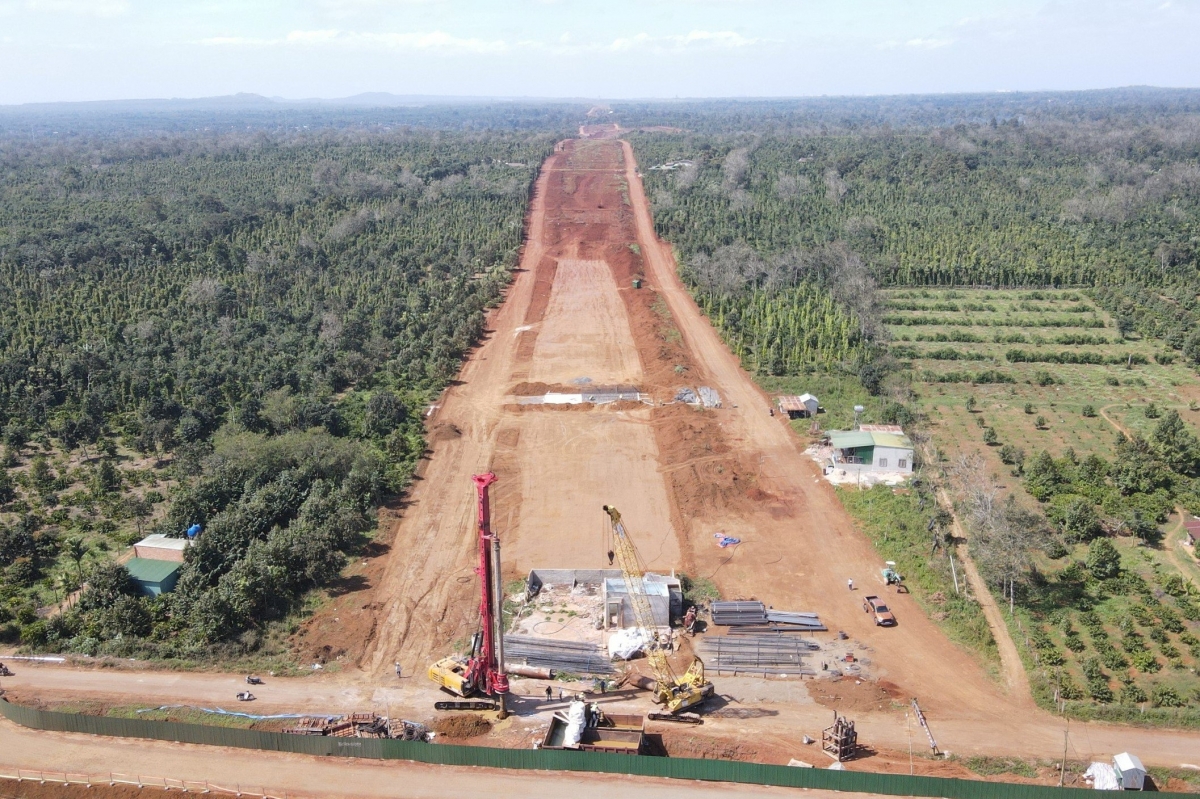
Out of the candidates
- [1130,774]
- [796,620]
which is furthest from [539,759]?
[1130,774]

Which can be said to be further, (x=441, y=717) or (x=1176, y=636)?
(x=1176, y=636)

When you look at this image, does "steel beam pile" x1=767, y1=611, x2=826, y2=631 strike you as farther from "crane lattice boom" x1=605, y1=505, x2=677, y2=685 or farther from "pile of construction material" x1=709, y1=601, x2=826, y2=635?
"crane lattice boom" x1=605, y1=505, x2=677, y2=685

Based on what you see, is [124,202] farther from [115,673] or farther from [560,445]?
[115,673]

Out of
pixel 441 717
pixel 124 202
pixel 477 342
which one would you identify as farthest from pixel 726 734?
pixel 124 202

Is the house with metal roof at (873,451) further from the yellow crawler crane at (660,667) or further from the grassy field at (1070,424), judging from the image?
the yellow crawler crane at (660,667)

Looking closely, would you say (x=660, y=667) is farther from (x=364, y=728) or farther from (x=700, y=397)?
(x=700, y=397)
